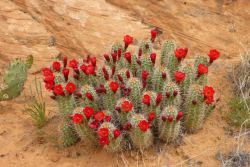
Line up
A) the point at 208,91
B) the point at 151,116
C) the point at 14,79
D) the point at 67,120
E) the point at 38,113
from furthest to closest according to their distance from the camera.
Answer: the point at 14,79 → the point at 38,113 → the point at 67,120 → the point at 208,91 → the point at 151,116

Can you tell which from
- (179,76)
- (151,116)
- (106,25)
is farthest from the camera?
(106,25)

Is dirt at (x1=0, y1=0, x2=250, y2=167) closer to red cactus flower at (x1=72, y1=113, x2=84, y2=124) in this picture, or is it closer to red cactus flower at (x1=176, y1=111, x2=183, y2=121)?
red cactus flower at (x1=72, y1=113, x2=84, y2=124)

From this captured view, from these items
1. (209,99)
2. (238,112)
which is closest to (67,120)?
(209,99)

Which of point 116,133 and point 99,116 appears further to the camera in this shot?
point 99,116

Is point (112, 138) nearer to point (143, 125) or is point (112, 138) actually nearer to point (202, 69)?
point (143, 125)

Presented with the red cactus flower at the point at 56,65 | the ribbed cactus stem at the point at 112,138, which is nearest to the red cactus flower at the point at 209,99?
the ribbed cactus stem at the point at 112,138

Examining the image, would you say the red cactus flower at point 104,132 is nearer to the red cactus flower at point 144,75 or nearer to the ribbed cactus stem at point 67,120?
the ribbed cactus stem at point 67,120
